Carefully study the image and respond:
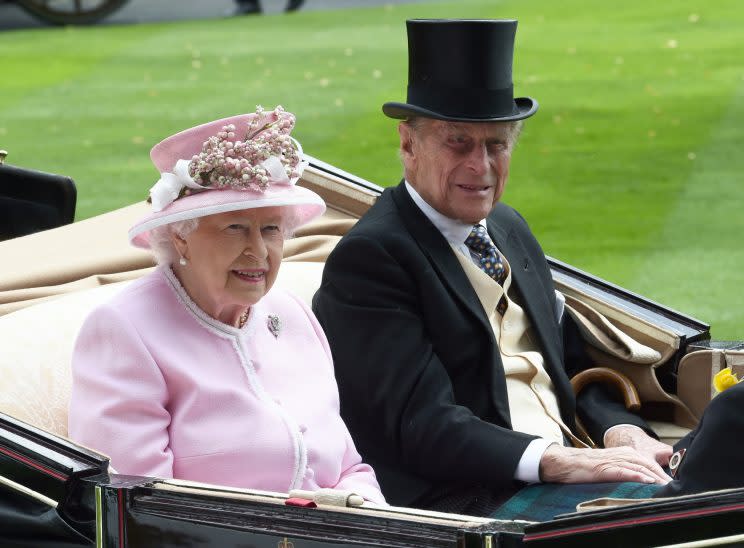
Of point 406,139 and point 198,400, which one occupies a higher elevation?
point 406,139

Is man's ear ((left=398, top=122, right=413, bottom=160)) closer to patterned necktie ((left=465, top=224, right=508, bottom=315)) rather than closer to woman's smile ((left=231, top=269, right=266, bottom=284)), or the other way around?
patterned necktie ((left=465, top=224, right=508, bottom=315))

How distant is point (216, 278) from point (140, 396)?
29 cm

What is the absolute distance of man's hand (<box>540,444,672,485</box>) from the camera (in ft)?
10.7

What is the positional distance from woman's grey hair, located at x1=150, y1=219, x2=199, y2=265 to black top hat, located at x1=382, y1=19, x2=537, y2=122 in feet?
2.51

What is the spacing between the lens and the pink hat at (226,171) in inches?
114

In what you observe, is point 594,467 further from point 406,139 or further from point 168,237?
point 168,237

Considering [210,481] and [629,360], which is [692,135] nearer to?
[629,360]

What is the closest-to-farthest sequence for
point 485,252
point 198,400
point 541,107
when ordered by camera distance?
point 198,400 → point 485,252 → point 541,107

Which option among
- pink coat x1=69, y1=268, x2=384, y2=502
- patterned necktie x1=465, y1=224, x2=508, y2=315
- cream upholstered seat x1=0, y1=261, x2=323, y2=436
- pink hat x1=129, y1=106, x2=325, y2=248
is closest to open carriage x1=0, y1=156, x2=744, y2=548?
cream upholstered seat x1=0, y1=261, x2=323, y2=436

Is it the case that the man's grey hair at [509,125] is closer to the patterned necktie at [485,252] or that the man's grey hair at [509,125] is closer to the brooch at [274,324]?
the patterned necktie at [485,252]

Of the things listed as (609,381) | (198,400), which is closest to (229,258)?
(198,400)

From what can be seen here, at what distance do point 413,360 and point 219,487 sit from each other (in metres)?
0.86

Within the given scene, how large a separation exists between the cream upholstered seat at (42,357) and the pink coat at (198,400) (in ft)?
1.03

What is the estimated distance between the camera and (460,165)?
3.46m
